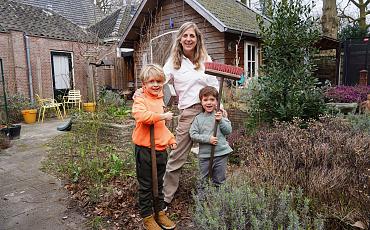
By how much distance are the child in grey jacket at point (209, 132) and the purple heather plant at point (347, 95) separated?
5.32m

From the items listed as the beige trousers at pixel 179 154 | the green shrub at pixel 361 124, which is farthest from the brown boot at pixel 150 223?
the green shrub at pixel 361 124

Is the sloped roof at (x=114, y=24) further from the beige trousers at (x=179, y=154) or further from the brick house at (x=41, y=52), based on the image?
the beige trousers at (x=179, y=154)

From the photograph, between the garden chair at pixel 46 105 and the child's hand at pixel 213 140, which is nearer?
the child's hand at pixel 213 140

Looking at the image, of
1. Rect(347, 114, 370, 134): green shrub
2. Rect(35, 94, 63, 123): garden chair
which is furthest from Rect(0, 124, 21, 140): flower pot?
Rect(347, 114, 370, 134): green shrub

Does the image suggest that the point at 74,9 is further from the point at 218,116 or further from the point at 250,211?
the point at 250,211

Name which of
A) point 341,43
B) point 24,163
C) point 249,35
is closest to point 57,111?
point 24,163

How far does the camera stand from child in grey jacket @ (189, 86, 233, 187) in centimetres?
284

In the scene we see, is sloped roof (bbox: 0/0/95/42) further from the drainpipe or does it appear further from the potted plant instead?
the potted plant

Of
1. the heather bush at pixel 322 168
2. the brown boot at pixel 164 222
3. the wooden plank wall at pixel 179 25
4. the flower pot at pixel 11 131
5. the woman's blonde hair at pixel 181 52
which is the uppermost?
the wooden plank wall at pixel 179 25

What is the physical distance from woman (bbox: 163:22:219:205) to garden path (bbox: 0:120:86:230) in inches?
43.2

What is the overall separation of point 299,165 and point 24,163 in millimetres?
4883

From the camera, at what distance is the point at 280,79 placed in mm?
4875

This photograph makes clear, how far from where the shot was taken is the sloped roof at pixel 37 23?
1207cm

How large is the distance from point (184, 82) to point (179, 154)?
762mm
